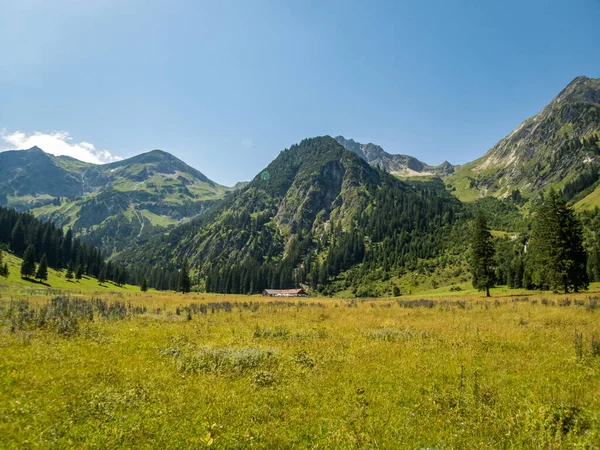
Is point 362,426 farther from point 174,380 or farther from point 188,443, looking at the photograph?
point 174,380

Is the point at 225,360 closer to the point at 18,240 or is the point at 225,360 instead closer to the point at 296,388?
the point at 296,388

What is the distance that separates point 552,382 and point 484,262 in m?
46.4

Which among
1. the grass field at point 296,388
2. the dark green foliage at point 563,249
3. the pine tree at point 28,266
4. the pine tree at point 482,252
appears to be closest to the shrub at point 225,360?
the grass field at point 296,388

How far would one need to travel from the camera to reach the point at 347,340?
15.0 metres

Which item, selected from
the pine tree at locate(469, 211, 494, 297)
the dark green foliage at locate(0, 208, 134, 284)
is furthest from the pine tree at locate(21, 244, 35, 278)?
the pine tree at locate(469, 211, 494, 297)

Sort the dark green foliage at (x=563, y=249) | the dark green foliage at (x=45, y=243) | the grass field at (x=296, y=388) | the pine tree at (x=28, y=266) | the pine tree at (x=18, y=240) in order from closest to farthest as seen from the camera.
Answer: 1. the grass field at (x=296, y=388)
2. the dark green foliage at (x=563, y=249)
3. the pine tree at (x=28, y=266)
4. the pine tree at (x=18, y=240)
5. the dark green foliage at (x=45, y=243)

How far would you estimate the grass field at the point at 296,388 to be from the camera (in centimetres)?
682

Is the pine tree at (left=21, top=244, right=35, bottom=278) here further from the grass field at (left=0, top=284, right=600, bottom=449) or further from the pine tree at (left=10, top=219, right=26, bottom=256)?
the grass field at (left=0, top=284, right=600, bottom=449)

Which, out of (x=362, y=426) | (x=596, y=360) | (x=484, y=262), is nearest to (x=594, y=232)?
(x=484, y=262)

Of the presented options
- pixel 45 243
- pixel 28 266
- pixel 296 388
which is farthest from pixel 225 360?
pixel 45 243

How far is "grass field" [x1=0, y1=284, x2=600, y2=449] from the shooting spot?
6820 millimetres

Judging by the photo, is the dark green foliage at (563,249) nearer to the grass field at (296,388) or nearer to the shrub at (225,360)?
the grass field at (296,388)

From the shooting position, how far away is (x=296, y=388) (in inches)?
368

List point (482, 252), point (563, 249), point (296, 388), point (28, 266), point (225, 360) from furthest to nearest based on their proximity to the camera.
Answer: point (28, 266) < point (482, 252) < point (563, 249) < point (225, 360) < point (296, 388)
